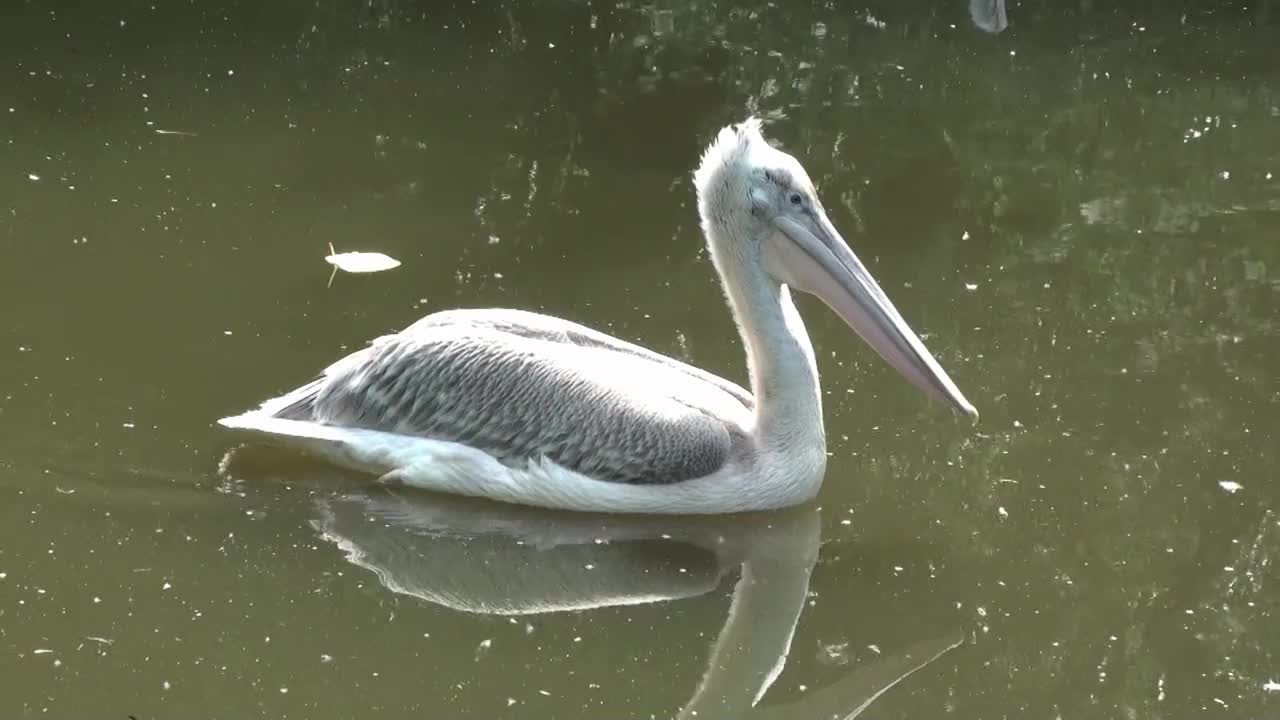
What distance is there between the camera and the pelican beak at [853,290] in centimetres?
461

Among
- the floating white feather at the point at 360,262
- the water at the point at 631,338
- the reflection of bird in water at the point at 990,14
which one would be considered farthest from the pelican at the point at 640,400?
the reflection of bird in water at the point at 990,14

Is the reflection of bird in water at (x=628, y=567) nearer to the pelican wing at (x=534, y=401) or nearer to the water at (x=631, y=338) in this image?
the water at (x=631, y=338)

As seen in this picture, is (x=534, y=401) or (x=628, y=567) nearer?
(x=628, y=567)

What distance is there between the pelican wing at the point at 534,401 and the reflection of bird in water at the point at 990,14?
4356mm

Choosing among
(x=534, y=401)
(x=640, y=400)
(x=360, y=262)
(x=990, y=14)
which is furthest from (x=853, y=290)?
(x=990, y=14)

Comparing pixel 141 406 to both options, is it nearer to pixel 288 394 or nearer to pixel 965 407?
pixel 288 394

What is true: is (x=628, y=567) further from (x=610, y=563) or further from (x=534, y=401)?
(x=534, y=401)

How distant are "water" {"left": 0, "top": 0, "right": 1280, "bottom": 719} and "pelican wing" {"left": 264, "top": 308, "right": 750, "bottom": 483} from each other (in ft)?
0.62

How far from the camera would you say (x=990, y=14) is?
338 inches

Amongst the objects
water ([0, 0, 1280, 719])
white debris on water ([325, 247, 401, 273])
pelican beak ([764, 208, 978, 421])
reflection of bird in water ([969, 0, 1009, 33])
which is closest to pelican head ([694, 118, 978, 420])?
pelican beak ([764, 208, 978, 421])

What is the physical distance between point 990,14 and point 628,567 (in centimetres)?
506

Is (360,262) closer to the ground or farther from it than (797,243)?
closer to the ground

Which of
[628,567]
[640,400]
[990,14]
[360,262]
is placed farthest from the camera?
[990,14]

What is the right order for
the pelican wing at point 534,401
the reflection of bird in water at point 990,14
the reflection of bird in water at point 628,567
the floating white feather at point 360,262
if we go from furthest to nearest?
the reflection of bird in water at point 990,14 → the floating white feather at point 360,262 → the pelican wing at point 534,401 → the reflection of bird in water at point 628,567
